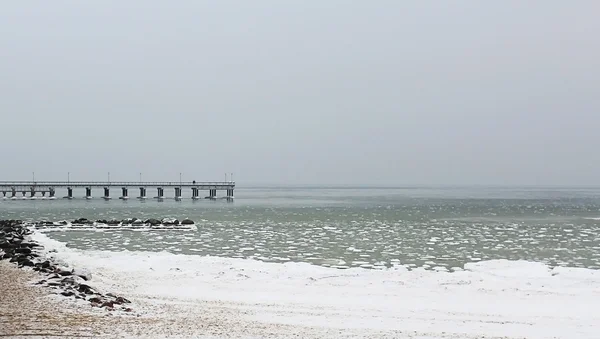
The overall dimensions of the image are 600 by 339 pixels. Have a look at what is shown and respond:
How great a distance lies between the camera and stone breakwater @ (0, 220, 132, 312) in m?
13.4

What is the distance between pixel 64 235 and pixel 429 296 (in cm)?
2621

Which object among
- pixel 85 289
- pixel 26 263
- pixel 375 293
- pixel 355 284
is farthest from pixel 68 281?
pixel 375 293

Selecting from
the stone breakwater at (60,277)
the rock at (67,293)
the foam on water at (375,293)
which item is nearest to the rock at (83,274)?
the stone breakwater at (60,277)

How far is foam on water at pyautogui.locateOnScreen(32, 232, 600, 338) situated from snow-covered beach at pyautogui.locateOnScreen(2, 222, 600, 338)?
3cm

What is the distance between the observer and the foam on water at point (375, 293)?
12.3 meters

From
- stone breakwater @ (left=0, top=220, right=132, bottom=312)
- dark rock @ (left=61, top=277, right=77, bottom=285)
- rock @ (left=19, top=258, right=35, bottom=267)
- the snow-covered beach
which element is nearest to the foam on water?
the snow-covered beach

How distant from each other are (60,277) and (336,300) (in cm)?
830

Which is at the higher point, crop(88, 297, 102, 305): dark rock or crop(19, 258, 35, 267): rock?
crop(88, 297, 102, 305): dark rock

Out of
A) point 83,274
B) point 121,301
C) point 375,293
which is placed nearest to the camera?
point 121,301

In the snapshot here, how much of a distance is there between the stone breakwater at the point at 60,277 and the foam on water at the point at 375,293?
59cm

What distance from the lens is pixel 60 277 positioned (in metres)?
16.5

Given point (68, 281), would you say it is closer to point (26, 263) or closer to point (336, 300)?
point (26, 263)

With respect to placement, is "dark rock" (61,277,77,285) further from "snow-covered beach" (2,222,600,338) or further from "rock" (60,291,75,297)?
"rock" (60,291,75,297)

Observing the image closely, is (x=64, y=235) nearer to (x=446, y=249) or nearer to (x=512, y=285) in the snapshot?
(x=446, y=249)
